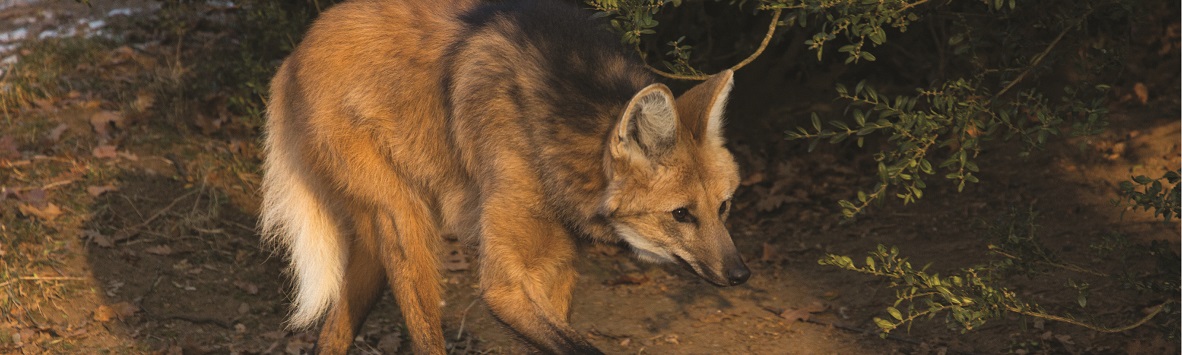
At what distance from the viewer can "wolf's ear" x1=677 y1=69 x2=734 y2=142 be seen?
2996 millimetres

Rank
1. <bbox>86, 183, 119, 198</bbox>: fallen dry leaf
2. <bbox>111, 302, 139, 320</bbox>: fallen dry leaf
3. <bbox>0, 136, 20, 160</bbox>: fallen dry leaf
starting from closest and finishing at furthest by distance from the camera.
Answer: <bbox>111, 302, 139, 320</bbox>: fallen dry leaf → <bbox>86, 183, 119, 198</bbox>: fallen dry leaf → <bbox>0, 136, 20, 160</bbox>: fallen dry leaf

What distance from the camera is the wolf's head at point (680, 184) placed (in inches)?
119

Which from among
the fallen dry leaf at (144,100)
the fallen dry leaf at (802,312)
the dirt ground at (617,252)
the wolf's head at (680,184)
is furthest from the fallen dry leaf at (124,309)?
the fallen dry leaf at (802,312)

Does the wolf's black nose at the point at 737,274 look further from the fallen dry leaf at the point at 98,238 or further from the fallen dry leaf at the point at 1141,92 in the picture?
the fallen dry leaf at the point at 1141,92

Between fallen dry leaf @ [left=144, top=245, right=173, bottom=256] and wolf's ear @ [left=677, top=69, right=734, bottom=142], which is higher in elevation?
wolf's ear @ [left=677, top=69, right=734, bottom=142]

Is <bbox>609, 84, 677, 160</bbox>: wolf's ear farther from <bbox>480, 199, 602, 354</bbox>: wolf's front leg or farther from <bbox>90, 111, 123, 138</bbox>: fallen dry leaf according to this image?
<bbox>90, 111, 123, 138</bbox>: fallen dry leaf

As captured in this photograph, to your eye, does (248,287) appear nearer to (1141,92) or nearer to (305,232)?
(305,232)

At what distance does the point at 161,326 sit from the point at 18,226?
0.91m

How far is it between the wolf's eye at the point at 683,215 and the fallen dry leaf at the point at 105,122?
11.3ft

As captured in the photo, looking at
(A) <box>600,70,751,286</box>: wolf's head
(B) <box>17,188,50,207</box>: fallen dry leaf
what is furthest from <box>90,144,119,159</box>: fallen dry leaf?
(A) <box>600,70,751,286</box>: wolf's head

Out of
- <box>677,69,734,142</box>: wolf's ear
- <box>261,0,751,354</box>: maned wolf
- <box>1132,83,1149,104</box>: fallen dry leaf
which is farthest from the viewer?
<box>1132,83,1149,104</box>: fallen dry leaf

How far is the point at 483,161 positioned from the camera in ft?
10.9

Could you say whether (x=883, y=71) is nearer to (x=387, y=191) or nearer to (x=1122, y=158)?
(x=1122, y=158)

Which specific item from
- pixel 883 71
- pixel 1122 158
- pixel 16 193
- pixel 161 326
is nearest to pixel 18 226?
pixel 16 193
